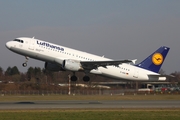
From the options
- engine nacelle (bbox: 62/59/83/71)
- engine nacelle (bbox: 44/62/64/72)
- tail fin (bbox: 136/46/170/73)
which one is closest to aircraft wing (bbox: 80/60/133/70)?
engine nacelle (bbox: 62/59/83/71)

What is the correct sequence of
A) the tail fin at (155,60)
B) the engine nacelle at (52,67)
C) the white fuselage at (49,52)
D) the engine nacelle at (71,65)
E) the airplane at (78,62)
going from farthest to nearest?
the tail fin at (155,60), the engine nacelle at (52,67), the engine nacelle at (71,65), the airplane at (78,62), the white fuselage at (49,52)

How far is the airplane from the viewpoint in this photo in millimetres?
44500

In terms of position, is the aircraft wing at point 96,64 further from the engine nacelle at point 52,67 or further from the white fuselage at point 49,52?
the engine nacelle at point 52,67

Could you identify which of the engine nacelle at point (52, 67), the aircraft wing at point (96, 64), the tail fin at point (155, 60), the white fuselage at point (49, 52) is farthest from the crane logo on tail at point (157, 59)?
the engine nacelle at point (52, 67)

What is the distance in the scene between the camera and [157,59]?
57.3 metres

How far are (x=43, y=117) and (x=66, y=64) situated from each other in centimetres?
1933

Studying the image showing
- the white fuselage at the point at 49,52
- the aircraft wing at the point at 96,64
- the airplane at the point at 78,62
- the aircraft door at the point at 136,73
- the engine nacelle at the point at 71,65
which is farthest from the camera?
the aircraft door at the point at 136,73

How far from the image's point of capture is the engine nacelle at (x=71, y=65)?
4566 cm

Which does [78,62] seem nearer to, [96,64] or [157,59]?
[96,64]

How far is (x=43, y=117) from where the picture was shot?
26547 millimetres

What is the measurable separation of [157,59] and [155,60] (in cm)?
52

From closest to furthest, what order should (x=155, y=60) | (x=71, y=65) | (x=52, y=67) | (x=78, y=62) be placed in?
1. (x=71, y=65)
2. (x=78, y=62)
3. (x=52, y=67)
4. (x=155, y=60)

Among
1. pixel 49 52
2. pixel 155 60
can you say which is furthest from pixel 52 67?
pixel 155 60

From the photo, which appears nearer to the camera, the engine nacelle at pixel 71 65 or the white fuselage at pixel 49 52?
the white fuselage at pixel 49 52
